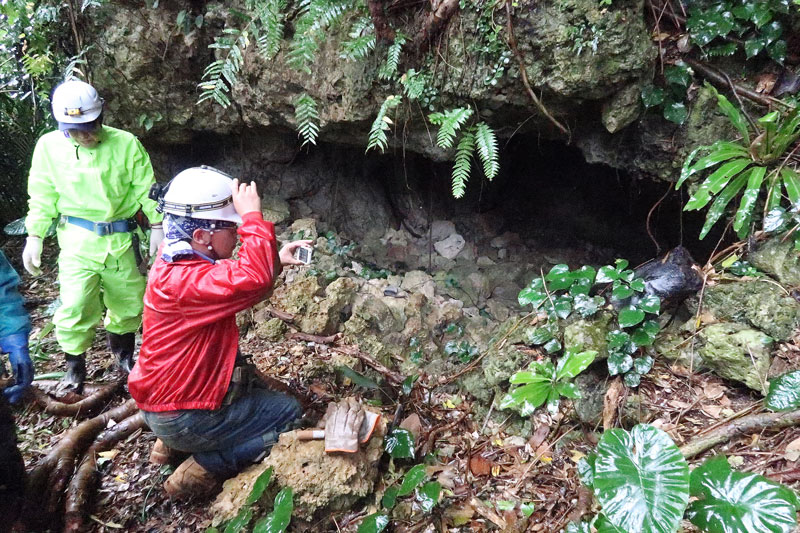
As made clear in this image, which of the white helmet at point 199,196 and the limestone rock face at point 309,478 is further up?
the white helmet at point 199,196

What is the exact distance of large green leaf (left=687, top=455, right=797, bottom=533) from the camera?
138 cm

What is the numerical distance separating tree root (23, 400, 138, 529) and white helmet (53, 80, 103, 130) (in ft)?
6.68

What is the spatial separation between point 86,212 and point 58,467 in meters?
1.72

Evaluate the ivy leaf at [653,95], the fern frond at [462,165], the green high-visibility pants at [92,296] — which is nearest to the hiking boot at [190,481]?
the green high-visibility pants at [92,296]

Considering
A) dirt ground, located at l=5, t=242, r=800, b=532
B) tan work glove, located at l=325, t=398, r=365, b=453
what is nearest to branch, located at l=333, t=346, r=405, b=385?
dirt ground, located at l=5, t=242, r=800, b=532

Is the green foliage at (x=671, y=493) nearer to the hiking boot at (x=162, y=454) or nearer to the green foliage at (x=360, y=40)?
the hiking boot at (x=162, y=454)

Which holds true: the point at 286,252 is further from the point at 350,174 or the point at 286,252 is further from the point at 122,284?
the point at 350,174

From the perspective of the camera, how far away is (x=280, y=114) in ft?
14.4

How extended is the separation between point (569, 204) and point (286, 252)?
5.17m

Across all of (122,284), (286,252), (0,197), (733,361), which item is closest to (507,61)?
(286,252)

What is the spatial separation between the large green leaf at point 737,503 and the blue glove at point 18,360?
128 inches

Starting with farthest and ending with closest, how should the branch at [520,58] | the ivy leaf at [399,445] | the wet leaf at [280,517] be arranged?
1. the branch at [520,58]
2. the ivy leaf at [399,445]
3. the wet leaf at [280,517]

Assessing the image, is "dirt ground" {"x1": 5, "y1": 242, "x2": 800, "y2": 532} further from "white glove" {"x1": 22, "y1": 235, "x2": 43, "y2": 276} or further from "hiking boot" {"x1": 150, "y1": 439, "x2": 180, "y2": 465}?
"white glove" {"x1": 22, "y1": 235, "x2": 43, "y2": 276}

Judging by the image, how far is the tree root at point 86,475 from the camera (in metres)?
2.44
